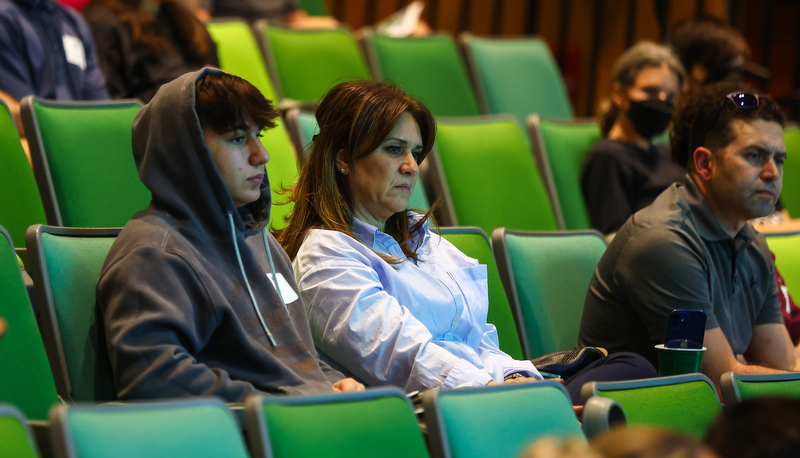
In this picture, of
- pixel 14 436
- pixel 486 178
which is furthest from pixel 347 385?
pixel 486 178

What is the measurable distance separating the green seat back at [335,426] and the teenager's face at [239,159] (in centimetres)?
50

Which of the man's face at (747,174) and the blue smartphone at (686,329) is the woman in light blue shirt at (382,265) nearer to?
the blue smartphone at (686,329)

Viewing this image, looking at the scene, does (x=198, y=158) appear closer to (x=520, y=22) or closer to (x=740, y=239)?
(x=740, y=239)

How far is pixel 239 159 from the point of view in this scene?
1.69 m

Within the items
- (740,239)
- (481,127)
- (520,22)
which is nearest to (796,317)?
(740,239)

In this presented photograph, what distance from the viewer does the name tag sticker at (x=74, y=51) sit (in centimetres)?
289

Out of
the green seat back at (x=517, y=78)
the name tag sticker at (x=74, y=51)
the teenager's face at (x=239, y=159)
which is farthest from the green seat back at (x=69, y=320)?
the green seat back at (x=517, y=78)

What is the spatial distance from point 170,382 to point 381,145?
78cm

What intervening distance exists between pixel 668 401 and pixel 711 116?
0.96 metres

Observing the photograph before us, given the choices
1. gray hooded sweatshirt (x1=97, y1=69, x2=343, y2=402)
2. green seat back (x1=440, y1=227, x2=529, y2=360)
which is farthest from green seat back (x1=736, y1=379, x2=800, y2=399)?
gray hooded sweatshirt (x1=97, y1=69, x2=343, y2=402)

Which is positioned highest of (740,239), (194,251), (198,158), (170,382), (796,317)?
(198,158)

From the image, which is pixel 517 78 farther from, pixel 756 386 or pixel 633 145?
pixel 756 386

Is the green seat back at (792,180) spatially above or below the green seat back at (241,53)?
below

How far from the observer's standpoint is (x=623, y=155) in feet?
10.7
